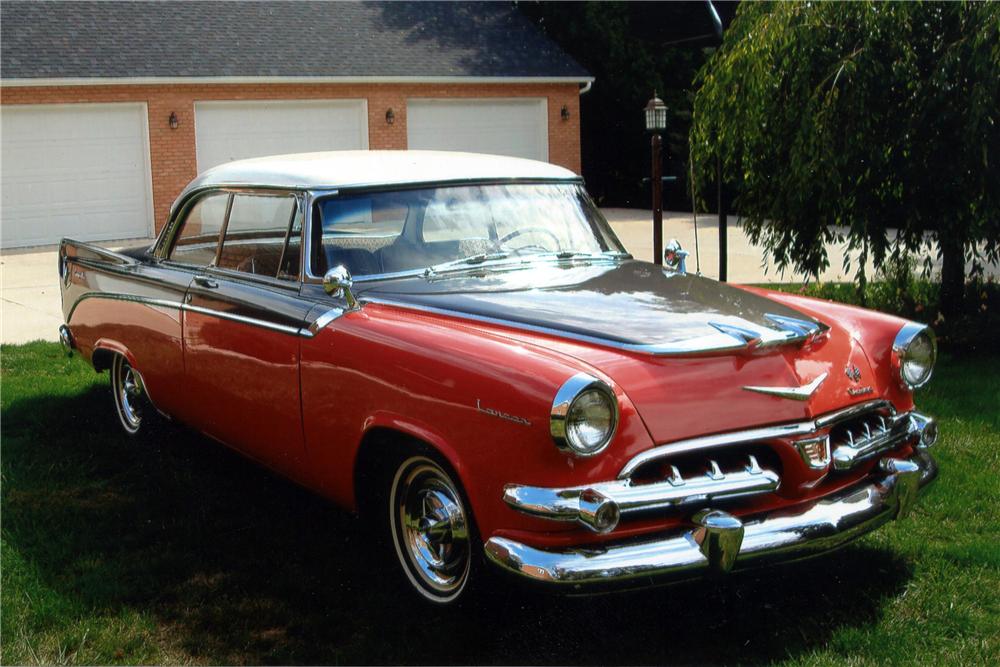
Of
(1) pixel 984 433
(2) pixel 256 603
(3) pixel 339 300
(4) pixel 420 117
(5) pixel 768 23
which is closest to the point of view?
(2) pixel 256 603

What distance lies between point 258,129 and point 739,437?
17424mm

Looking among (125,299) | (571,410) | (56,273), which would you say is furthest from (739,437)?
(56,273)

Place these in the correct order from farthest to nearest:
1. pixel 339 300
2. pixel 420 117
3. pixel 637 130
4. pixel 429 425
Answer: pixel 637 130 → pixel 420 117 → pixel 339 300 → pixel 429 425

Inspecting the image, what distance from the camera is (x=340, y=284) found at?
4.21m

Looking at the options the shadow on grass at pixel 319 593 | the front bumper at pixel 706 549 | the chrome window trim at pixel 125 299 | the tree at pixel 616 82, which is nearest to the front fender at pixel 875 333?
the front bumper at pixel 706 549

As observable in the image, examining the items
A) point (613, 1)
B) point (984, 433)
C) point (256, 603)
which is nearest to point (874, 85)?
point (984, 433)

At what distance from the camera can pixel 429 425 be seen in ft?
11.9

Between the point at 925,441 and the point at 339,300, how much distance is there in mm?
2222

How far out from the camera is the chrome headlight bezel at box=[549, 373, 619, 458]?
3252 mm

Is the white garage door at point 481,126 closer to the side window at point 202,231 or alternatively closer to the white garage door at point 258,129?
the white garage door at point 258,129

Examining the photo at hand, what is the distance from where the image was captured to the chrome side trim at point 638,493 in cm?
326

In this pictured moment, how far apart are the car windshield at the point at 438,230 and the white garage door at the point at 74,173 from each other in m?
15.0

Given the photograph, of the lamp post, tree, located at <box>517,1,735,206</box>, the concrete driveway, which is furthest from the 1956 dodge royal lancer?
tree, located at <box>517,1,735,206</box>

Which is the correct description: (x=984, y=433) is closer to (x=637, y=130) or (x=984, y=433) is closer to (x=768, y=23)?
(x=768, y=23)
